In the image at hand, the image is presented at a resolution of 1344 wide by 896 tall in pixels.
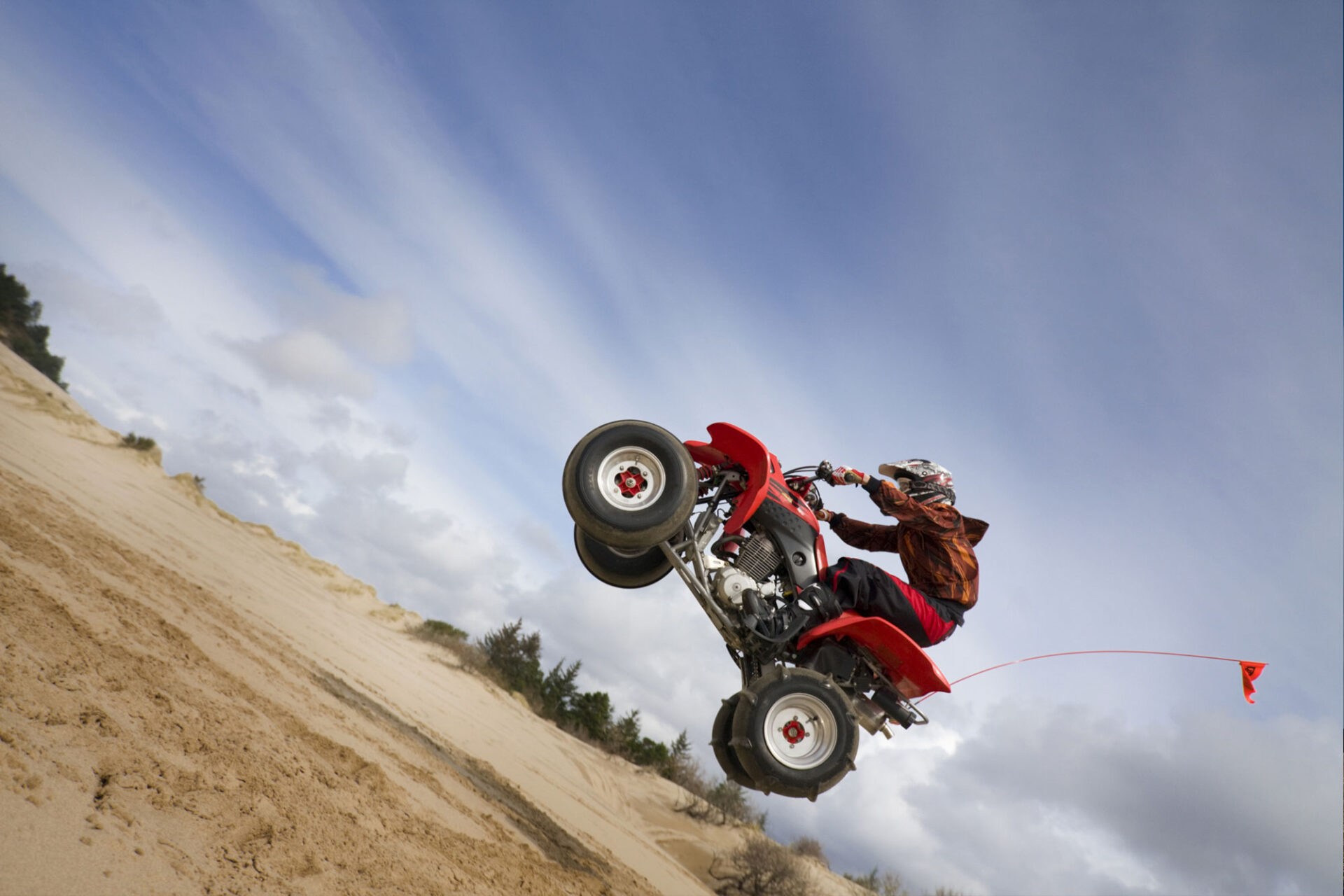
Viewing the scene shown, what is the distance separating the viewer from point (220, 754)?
11.7ft

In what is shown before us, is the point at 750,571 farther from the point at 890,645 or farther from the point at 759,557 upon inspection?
the point at 890,645

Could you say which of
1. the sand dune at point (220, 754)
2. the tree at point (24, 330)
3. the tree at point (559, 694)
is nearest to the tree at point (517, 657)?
the tree at point (559, 694)

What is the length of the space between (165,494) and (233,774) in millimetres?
16721

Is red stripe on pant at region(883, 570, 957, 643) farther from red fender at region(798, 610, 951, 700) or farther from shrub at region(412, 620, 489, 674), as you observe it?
shrub at region(412, 620, 489, 674)

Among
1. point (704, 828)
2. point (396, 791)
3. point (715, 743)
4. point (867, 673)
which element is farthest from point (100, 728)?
point (704, 828)

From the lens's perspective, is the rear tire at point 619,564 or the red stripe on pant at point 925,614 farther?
the rear tire at point 619,564

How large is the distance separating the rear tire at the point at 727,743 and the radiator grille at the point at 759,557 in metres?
0.93

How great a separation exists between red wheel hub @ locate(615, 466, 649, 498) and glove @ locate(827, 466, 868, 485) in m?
1.52

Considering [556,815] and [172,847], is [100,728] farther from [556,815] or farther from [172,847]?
[556,815]

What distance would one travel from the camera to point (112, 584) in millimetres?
5586

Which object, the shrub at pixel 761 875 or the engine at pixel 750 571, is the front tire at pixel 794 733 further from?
the shrub at pixel 761 875

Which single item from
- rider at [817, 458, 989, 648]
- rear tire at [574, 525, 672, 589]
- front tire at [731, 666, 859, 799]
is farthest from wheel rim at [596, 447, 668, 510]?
front tire at [731, 666, 859, 799]

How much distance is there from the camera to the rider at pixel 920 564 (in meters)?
5.38

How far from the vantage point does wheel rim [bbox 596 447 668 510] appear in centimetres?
510
